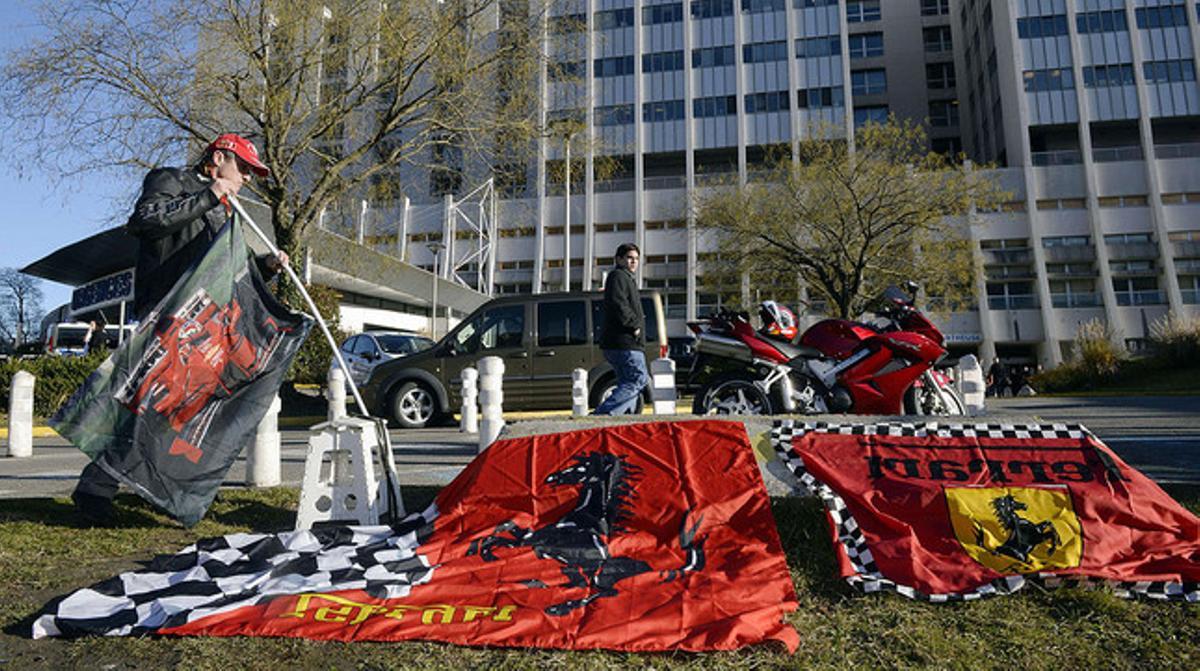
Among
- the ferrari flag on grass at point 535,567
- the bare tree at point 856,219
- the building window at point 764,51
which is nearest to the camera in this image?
the ferrari flag on grass at point 535,567

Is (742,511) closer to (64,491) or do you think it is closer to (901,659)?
(901,659)

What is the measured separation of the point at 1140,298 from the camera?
4153 centimetres

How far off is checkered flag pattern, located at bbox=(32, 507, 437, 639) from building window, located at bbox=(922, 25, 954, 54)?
60616 millimetres

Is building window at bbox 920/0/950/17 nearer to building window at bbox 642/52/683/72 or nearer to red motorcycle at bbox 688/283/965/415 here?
building window at bbox 642/52/683/72

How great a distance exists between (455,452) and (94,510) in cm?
425

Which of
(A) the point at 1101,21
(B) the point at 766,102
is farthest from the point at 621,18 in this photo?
(A) the point at 1101,21

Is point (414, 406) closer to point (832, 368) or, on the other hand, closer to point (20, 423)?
point (20, 423)

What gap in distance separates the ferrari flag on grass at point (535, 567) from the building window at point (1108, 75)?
5114 cm

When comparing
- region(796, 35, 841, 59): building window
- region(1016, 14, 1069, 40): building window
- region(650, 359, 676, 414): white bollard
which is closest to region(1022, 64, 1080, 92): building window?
region(1016, 14, 1069, 40): building window

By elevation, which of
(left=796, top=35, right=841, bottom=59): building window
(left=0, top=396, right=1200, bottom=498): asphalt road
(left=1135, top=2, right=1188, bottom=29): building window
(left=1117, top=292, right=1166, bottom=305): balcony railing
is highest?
(left=796, top=35, right=841, bottom=59): building window

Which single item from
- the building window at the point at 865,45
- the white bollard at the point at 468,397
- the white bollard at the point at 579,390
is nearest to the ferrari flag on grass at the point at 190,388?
the white bollard at the point at 468,397

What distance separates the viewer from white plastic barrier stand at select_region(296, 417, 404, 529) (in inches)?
155

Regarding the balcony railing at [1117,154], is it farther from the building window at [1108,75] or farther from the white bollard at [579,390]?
the white bollard at [579,390]

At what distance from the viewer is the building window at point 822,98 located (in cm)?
4678
